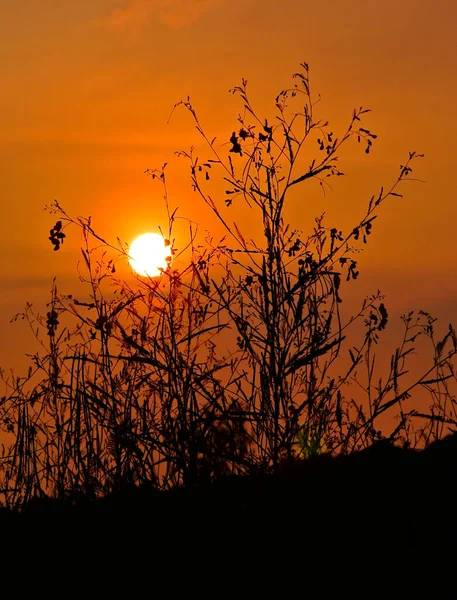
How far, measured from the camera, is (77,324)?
5.42 meters

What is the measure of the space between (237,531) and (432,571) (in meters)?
0.81

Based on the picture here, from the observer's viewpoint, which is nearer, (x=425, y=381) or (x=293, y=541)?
(x=293, y=541)

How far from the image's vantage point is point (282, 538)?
312 centimetres

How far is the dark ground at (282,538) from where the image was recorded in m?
2.84

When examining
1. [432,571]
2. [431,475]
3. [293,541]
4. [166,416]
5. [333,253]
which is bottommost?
[432,571]

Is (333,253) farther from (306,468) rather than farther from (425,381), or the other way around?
(306,468)

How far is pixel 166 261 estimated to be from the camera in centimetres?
491

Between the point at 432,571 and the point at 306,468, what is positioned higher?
the point at 306,468

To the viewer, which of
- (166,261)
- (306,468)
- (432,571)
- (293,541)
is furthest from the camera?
(166,261)

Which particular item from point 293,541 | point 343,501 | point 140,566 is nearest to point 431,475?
point 343,501

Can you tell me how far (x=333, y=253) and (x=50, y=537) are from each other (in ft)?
7.17

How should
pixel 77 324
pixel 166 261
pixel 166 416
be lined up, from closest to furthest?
pixel 166 416
pixel 166 261
pixel 77 324

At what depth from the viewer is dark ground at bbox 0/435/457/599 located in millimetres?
2842

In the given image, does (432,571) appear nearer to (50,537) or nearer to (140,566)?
(140,566)
